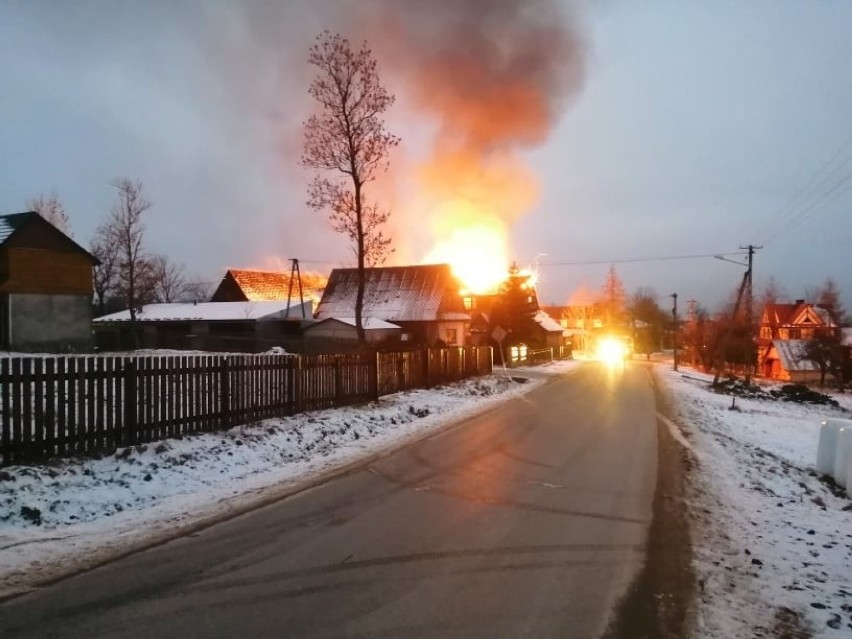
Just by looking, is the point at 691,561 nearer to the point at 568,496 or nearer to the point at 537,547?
the point at 537,547

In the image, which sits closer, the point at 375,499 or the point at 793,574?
the point at 793,574

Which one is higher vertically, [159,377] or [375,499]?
[159,377]

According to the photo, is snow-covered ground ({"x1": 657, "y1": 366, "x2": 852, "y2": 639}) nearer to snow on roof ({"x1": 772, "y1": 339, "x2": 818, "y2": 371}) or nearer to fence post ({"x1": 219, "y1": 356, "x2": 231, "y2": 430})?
fence post ({"x1": 219, "y1": 356, "x2": 231, "y2": 430})

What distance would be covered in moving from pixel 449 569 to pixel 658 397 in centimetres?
1976

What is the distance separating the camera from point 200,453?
8891 mm

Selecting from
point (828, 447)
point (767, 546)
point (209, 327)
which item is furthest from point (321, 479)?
point (209, 327)

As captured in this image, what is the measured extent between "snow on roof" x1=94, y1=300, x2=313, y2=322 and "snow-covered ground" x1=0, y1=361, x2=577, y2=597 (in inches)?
1202

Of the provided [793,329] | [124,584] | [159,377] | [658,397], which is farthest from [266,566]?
[793,329]

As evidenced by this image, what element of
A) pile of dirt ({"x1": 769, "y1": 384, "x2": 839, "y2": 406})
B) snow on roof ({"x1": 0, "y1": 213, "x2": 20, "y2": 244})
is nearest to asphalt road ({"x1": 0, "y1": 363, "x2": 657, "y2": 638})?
pile of dirt ({"x1": 769, "y1": 384, "x2": 839, "y2": 406})

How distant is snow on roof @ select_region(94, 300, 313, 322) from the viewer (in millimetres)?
41750

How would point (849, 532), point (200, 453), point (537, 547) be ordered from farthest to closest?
point (200, 453)
point (849, 532)
point (537, 547)

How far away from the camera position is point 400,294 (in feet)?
162

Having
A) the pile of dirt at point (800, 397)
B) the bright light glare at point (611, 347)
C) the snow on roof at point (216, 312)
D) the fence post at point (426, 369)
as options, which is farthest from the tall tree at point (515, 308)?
the bright light glare at point (611, 347)

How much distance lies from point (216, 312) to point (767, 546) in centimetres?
4071
